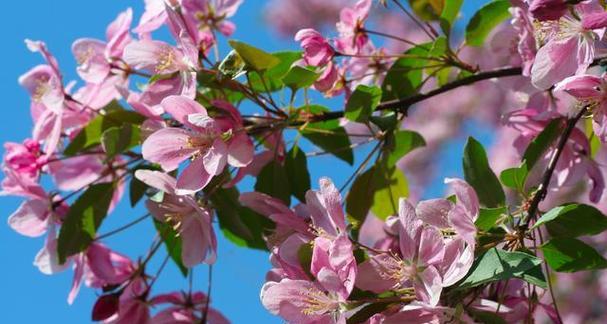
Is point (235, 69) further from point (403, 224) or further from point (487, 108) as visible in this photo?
point (487, 108)

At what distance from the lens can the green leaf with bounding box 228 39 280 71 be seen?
1446mm

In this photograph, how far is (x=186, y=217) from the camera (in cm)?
153

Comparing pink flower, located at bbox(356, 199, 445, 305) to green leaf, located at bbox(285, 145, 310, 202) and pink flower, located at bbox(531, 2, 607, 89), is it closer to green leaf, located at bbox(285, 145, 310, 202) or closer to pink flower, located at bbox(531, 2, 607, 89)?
pink flower, located at bbox(531, 2, 607, 89)

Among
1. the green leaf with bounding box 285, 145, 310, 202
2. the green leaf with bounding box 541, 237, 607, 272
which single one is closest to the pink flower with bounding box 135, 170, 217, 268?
the green leaf with bounding box 285, 145, 310, 202

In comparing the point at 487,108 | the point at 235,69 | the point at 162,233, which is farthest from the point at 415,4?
the point at 487,108

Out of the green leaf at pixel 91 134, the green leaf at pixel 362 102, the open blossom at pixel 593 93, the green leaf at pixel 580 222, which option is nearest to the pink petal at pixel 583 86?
the open blossom at pixel 593 93

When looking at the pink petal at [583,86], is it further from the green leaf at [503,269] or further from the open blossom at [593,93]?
the green leaf at [503,269]

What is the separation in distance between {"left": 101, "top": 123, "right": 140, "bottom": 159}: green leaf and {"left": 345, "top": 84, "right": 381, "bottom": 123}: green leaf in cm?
31

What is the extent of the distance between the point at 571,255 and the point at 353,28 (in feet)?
2.05

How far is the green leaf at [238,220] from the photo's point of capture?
1.58m

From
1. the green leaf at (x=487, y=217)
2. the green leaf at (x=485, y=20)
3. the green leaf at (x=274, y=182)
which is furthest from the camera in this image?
the green leaf at (x=485, y=20)

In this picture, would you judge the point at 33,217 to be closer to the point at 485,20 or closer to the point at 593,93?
the point at 485,20

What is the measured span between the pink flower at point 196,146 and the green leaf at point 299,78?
97mm

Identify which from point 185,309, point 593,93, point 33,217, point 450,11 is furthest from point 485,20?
point 33,217
